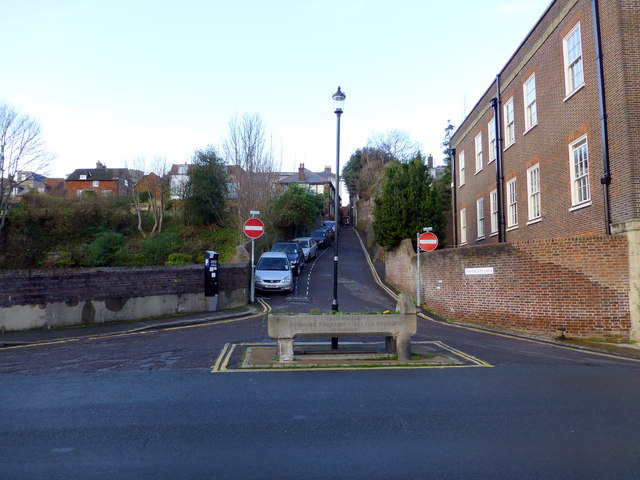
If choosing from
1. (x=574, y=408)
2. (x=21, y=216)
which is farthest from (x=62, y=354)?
(x=21, y=216)

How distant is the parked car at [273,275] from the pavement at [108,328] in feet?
14.1

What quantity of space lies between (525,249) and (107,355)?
35.4 ft

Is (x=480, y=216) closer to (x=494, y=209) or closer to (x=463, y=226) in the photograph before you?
(x=494, y=209)

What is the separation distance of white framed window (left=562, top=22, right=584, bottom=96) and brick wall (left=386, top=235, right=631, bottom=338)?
5.15 metres

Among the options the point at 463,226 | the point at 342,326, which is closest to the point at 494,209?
the point at 463,226

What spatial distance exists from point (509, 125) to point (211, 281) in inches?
521

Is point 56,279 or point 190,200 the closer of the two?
point 56,279

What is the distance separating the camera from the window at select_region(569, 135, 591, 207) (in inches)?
553

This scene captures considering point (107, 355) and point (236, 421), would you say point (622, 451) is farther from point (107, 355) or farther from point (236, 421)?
point (107, 355)

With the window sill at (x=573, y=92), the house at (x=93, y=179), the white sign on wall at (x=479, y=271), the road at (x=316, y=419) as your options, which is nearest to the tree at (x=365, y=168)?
the house at (x=93, y=179)

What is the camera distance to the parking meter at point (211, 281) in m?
16.6

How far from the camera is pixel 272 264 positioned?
2250 cm

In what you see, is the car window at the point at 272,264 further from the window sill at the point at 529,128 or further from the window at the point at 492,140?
the window sill at the point at 529,128

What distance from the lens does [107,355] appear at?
9.99m
